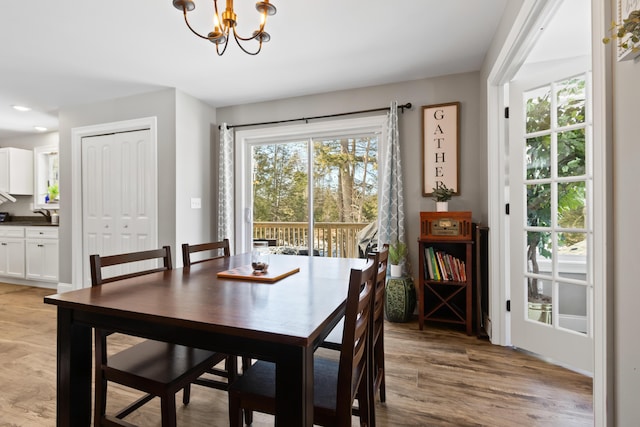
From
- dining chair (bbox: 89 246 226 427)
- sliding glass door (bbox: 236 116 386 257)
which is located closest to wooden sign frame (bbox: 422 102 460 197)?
sliding glass door (bbox: 236 116 386 257)

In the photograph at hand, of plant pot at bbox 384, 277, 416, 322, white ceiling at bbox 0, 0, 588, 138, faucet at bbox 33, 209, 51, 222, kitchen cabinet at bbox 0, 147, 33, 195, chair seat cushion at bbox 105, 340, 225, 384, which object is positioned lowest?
plant pot at bbox 384, 277, 416, 322

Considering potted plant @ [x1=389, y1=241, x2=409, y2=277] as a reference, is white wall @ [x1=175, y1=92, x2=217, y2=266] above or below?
above

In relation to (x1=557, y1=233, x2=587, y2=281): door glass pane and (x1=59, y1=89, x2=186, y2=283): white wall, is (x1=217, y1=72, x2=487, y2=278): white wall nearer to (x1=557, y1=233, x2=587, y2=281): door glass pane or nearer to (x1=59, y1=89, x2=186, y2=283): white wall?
(x1=557, y1=233, x2=587, y2=281): door glass pane

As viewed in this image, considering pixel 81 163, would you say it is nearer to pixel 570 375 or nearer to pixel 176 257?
pixel 176 257

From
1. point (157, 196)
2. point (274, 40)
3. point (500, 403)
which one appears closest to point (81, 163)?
point (157, 196)

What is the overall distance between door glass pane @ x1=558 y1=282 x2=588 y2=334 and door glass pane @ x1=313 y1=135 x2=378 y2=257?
1786mm

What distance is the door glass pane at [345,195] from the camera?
361 cm

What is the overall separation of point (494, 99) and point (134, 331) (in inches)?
114

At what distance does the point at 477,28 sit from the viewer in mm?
2393

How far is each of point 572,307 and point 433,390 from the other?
1.18 m

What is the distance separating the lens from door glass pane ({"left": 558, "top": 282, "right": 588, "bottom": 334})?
2.15 m

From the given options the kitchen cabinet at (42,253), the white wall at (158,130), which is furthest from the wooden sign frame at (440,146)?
the kitchen cabinet at (42,253)

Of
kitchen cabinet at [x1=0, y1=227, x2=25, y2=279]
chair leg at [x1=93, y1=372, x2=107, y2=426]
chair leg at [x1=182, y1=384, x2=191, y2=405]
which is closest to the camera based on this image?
chair leg at [x1=93, y1=372, x2=107, y2=426]

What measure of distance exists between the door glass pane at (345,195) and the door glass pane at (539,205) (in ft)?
5.01
